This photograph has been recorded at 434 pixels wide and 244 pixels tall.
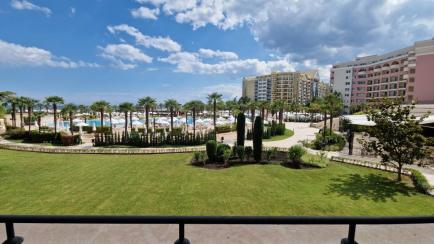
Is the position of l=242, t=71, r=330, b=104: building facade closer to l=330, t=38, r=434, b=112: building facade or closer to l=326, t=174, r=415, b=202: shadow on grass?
l=330, t=38, r=434, b=112: building facade

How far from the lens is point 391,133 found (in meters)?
16.9

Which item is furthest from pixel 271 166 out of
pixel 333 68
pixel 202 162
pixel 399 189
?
pixel 333 68

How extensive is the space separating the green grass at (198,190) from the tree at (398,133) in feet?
7.23

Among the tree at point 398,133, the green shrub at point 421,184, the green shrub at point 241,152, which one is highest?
the tree at point 398,133

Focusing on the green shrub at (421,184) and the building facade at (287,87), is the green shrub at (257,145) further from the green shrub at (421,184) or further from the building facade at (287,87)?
the building facade at (287,87)

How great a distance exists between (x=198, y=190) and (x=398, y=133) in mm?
14279

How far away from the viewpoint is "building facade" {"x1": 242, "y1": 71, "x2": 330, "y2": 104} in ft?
472
